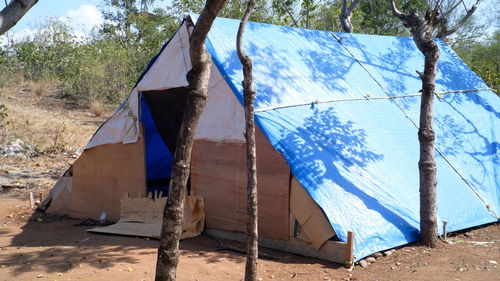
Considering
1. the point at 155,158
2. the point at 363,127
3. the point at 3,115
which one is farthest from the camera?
the point at 3,115

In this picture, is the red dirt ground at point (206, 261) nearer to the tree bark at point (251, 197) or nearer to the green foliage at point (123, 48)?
the tree bark at point (251, 197)

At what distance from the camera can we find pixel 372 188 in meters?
6.29

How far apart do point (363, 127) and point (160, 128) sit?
2.91 metres

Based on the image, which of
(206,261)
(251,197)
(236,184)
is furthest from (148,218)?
(251,197)

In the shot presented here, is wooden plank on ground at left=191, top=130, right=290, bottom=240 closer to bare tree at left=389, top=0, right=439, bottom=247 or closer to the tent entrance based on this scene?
the tent entrance

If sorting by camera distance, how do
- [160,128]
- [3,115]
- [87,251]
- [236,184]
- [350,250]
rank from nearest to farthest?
[350,250] → [87,251] → [236,184] → [160,128] → [3,115]

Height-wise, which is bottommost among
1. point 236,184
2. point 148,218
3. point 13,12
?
point 148,218

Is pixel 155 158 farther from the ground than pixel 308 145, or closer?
closer

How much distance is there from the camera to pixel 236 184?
21.2ft

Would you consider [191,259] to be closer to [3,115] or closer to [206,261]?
[206,261]

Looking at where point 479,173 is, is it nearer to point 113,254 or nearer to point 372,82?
point 372,82

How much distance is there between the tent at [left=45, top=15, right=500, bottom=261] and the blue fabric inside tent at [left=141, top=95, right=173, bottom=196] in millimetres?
20

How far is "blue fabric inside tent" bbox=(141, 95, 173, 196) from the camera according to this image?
7.96 m

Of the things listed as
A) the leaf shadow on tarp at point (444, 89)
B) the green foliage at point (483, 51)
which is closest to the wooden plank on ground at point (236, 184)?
the leaf shadow on tarp at point (444, 89)
